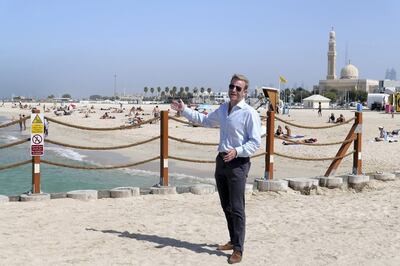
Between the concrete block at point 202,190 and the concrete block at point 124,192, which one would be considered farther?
the concrete block at point 202,190

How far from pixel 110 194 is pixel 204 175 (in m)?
8.57

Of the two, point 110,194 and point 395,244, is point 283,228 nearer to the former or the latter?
point 395,244

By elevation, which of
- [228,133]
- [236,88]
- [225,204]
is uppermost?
[236,88]

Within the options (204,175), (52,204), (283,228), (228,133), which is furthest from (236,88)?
(204,175)

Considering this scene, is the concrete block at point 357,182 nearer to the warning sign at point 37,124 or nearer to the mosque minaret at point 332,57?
the warning sign at point 37,124

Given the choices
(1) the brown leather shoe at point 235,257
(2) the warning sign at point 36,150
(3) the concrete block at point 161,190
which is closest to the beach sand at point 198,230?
(1) the brown leather shoe at point 235,257

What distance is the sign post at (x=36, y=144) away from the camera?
7586mm

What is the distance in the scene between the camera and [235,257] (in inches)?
190

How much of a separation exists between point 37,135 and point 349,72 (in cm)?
14251

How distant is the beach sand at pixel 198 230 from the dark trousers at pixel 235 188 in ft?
1.00

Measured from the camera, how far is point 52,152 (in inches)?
998

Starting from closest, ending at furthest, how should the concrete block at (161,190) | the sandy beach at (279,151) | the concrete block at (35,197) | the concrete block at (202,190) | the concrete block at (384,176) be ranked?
the concrete block at (35,197) → the concrete block at (161,190) → the concrete block at (202,190) → the concrete block at (384,176) → the sandy beach at (279,151)

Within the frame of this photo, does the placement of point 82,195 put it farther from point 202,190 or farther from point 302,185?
point 302,185

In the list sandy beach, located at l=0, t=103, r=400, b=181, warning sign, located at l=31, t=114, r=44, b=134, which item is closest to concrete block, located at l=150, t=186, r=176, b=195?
warning sign, located at l=31, t=114, r=44, b=134
